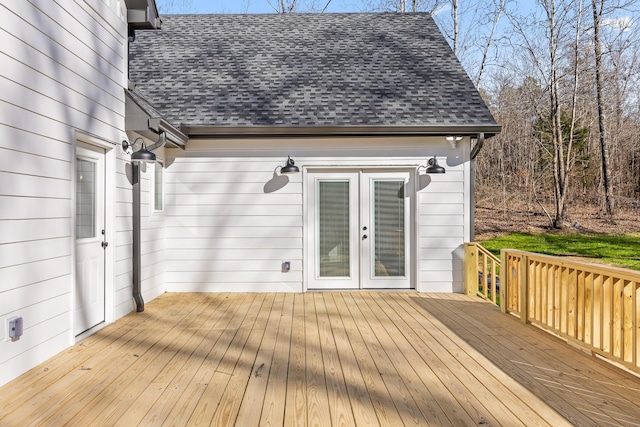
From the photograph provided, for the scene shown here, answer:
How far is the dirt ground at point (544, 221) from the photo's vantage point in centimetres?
Result: 1188

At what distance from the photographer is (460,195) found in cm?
623

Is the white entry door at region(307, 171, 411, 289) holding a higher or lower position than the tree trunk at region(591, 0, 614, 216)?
lower

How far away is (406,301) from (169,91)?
4.98 meters

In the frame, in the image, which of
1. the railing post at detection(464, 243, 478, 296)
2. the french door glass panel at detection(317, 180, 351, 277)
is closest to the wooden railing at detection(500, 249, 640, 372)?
the railing post at detection(464, 243, 478, 296)

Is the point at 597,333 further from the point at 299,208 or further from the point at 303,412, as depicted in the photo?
the point at 299,208

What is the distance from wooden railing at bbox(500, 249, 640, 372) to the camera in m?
3.10

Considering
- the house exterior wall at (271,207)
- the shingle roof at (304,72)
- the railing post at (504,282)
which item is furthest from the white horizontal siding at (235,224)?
the railing post at (504,282)

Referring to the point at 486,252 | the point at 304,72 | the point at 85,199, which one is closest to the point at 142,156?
the point at 85,199

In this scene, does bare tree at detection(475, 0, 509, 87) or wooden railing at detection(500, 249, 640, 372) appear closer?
wooden railing at detection(500, 249, 640, 372)

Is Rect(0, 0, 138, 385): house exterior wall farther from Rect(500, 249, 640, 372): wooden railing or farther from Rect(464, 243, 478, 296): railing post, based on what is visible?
Rect(464, 243, 478, 296): railing post

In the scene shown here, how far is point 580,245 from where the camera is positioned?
34.5ft

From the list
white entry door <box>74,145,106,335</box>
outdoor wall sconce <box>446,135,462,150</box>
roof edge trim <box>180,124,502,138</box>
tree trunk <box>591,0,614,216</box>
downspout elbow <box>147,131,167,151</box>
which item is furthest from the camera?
tree trunk <box>591,0,614,216</box>

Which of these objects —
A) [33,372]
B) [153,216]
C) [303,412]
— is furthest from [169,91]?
[303,412]

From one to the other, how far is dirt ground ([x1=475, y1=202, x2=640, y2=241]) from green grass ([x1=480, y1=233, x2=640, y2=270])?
0.45 meters
